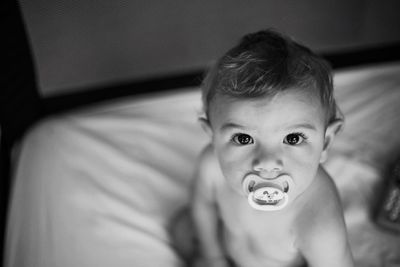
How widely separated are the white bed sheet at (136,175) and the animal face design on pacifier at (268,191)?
0.97 feet

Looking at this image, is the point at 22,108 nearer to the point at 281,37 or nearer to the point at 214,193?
the point at 214,193

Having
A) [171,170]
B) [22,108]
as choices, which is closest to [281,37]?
[171,170]

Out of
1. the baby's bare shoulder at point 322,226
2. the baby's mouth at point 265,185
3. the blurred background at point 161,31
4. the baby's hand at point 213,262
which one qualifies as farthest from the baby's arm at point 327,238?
the blurred background at point 161,31

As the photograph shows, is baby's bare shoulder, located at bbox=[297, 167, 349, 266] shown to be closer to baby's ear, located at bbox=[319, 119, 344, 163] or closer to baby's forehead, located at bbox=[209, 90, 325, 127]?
baby's ear, located at bbox=[319, 119, 344, 163]

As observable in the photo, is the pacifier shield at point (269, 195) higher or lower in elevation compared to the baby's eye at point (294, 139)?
lower

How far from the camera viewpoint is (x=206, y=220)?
33.4 inches

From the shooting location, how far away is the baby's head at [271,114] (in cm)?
60

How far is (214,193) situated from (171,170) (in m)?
0.19

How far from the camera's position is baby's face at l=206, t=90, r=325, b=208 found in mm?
598

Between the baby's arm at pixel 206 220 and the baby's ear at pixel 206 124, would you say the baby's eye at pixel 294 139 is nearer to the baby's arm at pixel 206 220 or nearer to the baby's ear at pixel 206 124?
the baby's ear at pixel 206 124

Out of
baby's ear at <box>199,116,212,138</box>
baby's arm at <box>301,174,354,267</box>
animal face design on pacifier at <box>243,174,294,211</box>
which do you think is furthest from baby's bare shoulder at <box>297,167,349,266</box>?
baby's ear at <box>199,116,212,138</box>

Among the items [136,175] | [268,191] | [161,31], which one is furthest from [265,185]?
[161,31]

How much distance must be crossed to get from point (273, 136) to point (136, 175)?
456mm

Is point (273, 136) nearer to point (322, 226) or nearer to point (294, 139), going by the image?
point (294, 139)
